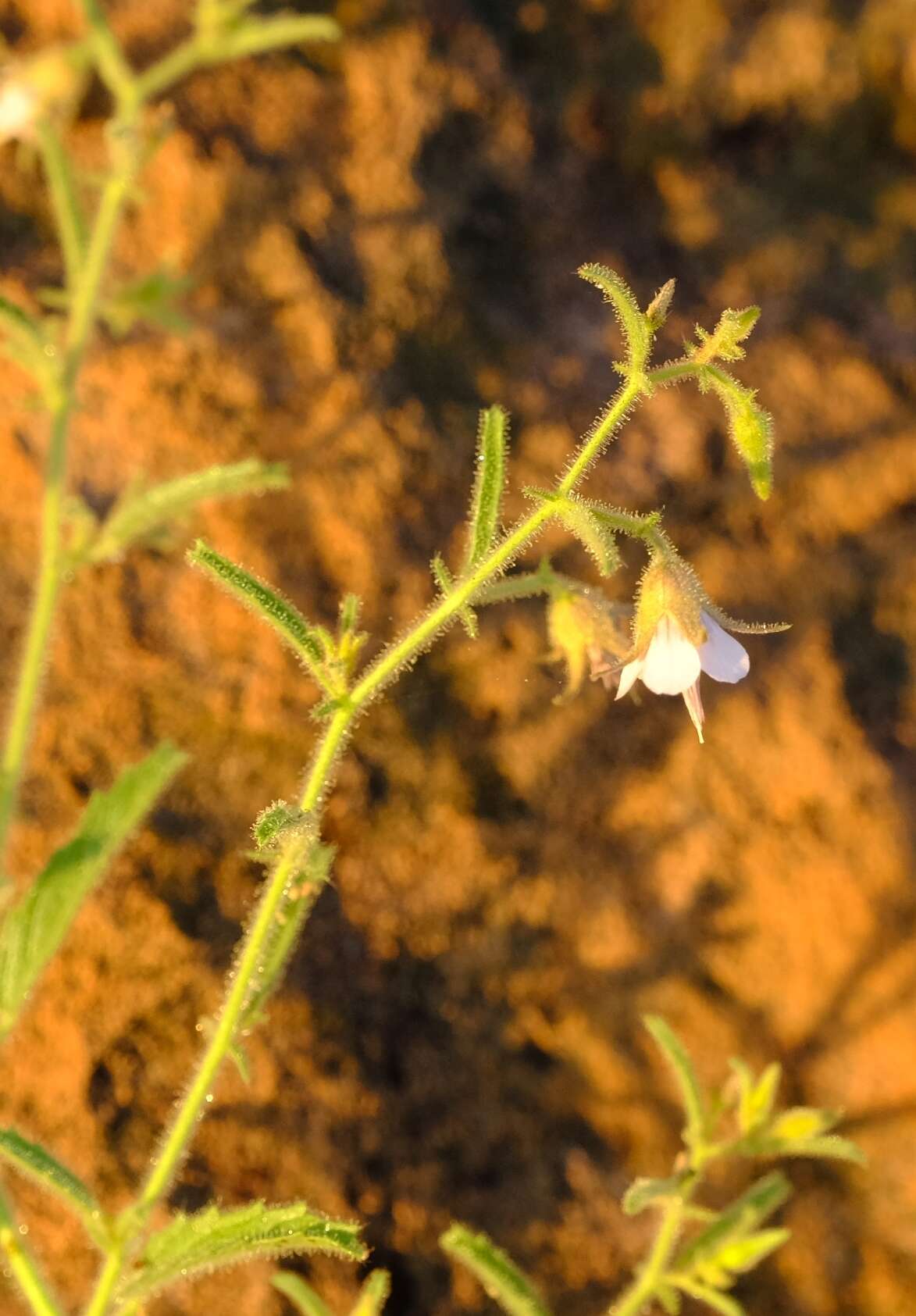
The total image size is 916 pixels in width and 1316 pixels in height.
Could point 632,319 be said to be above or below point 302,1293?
above

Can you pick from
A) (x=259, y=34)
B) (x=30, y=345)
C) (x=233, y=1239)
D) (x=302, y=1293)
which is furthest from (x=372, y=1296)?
(x=259, y=34)

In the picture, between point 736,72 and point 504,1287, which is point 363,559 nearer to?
point 504,1287

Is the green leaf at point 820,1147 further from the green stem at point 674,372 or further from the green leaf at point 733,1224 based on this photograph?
the green stem at point 674,372

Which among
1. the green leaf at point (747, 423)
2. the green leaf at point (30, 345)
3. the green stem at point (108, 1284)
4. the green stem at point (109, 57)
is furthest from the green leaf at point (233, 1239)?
the green stem at point (109, 57)

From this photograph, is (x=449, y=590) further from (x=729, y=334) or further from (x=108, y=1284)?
(x=108, y=1284)

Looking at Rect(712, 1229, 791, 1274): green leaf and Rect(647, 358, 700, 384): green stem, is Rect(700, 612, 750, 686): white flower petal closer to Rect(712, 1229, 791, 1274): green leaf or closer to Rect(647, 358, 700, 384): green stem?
Rect(647, 358, 700, 384): green stem

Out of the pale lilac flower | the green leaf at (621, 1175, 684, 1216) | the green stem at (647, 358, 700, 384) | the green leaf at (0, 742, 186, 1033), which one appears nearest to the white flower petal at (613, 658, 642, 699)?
the pale lilac flower
